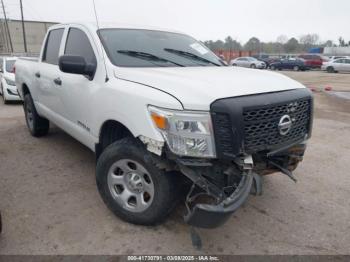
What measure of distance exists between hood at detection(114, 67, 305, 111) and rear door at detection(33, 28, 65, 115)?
1537 millimetres

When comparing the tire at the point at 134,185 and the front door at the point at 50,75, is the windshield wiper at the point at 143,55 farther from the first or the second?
the front door at the point at 50,75

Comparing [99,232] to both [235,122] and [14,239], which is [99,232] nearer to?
[14,239]

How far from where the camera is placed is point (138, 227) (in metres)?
3.04

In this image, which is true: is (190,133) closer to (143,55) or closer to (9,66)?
(143,55)

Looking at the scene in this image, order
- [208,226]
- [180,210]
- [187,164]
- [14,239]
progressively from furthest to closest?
1. [180,210]
2. [14,239]
3. [187,164]
4. [208,226]

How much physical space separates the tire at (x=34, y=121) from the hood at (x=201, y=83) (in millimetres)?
3114

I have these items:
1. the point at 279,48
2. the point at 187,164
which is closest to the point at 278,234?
A: the point at 187,164

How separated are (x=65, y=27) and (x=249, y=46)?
240ft

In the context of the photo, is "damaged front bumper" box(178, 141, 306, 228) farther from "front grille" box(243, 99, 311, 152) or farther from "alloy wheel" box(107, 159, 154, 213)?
"alloy wheel" box(107, 159, 154, 213)

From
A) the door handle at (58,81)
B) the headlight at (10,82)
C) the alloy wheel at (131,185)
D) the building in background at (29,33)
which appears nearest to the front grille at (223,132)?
the alloy wheel at (131,185)

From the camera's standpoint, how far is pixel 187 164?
2516 mm

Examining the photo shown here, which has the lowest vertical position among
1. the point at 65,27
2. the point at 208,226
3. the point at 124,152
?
the point at 208,226

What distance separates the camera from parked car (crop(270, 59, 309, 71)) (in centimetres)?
3253

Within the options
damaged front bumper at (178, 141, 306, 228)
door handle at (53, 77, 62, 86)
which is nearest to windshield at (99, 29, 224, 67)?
door handle at (53, 77, 62, 86)
